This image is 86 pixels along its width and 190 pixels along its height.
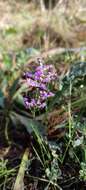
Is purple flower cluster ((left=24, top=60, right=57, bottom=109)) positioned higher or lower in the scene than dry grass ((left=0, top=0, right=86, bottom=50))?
lower

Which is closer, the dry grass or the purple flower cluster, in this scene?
the purple flower cluster

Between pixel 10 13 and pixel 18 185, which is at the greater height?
pixel 10 13

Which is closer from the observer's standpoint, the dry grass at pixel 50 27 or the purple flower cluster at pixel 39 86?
the purple flower cluster at pixel 39 86

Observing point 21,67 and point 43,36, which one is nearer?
point 21,67

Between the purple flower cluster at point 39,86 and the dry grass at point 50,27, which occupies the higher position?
the dry grass at point 50,27

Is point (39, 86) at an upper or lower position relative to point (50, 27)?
lower

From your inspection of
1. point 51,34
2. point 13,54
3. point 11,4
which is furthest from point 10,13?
point 13,54

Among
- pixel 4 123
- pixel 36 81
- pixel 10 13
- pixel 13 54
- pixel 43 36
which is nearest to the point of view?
pixel 36 81

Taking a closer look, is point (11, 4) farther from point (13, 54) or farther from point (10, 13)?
point (13, 54)

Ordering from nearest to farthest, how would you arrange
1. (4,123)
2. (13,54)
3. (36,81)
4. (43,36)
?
(36,81)
(4,123)
(13,54)
(43,36)

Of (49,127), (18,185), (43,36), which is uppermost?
(43,36)

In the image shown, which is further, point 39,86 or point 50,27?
point 50,27
